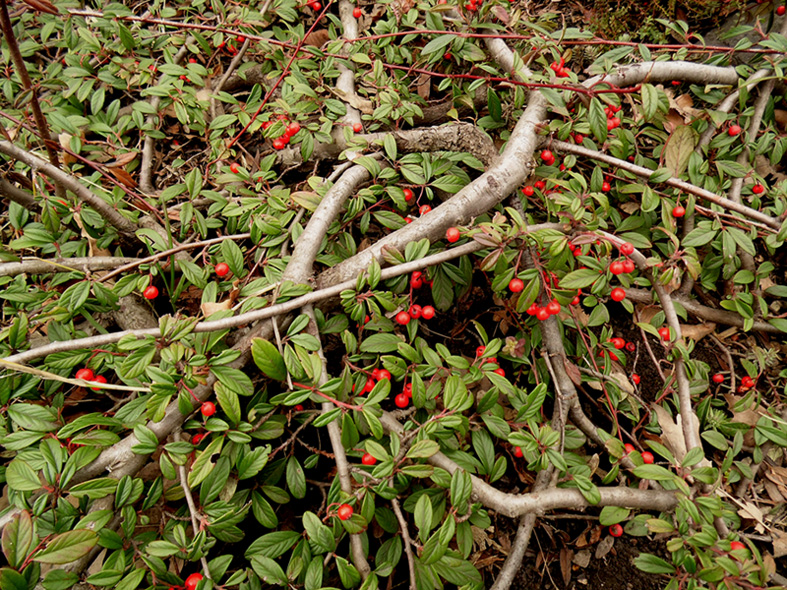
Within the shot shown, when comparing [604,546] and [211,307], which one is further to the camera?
[604,546]

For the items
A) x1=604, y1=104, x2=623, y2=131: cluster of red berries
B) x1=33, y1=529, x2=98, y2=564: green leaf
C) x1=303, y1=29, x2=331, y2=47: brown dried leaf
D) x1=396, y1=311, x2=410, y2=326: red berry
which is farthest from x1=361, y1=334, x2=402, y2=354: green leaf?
x1=303, y1=29, x2=331, y2=47: brown dried leaf

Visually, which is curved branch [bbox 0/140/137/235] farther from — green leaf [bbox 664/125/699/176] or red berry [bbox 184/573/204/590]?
green leaf [bbox 664/125/699/176]

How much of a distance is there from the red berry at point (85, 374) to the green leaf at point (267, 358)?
0.69 metres

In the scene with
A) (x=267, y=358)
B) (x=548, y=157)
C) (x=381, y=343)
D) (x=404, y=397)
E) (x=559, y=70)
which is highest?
(x=559, y=70)

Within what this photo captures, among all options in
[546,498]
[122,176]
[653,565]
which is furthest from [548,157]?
[122,176]

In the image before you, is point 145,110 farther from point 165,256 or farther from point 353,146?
point 353,146

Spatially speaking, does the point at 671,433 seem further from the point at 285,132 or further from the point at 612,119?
the point at 285,132

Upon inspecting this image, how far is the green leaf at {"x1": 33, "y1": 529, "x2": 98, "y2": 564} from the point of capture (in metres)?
1.33

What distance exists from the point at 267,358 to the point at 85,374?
75 cm

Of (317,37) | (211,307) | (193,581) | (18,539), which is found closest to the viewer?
(18,539)

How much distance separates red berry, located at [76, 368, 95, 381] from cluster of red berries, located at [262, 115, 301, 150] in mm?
1388

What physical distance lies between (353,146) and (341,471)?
1523 mm

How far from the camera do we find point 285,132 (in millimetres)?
2438

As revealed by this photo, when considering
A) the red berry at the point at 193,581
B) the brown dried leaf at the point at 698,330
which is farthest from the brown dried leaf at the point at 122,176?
the brown dried leaf at the point at 698,330
